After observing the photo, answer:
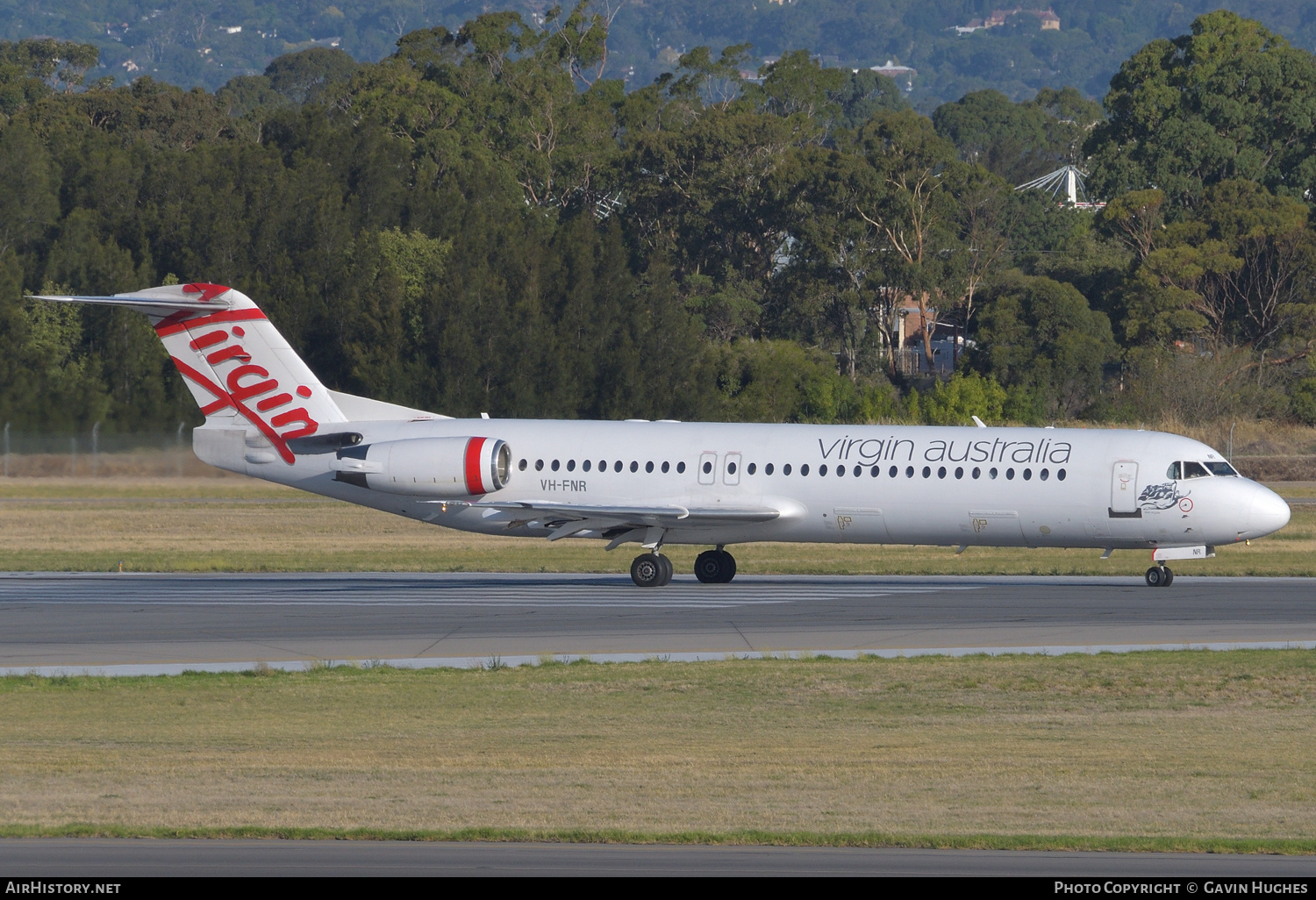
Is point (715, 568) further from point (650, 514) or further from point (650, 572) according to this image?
point (650, 514)

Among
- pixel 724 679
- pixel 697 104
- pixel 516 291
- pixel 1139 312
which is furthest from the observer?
pixel 697 104

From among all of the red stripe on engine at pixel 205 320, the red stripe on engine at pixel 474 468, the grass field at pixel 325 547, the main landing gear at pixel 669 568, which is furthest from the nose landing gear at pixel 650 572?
the red stripe on engine at pixel 205 320

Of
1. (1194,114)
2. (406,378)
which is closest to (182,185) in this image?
(406,378)

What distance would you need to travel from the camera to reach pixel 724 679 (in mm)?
20703

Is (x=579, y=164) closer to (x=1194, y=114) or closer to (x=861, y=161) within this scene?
(x=861, y=161)

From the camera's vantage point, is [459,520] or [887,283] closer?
[459,520]

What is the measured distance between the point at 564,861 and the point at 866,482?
21130mm

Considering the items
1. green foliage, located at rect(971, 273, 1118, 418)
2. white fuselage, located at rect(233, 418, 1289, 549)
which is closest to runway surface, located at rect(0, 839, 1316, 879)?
white fuselage, located at rect(233, 418, 1289, 549)

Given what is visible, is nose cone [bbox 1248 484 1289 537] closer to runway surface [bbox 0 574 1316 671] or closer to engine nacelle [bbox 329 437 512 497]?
runway surface [bbox 0 574 1316 671]

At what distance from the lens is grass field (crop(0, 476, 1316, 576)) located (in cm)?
3734

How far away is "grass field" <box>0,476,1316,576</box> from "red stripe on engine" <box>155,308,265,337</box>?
5.51 meters

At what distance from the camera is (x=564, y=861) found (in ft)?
37.8

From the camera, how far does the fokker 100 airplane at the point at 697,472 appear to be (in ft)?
102

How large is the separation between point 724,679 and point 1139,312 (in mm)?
70073
